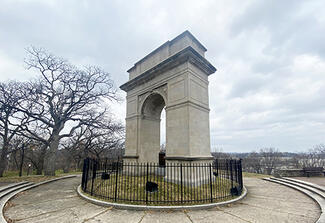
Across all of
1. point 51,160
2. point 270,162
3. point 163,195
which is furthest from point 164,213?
point 270,162

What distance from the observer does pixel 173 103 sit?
36.1 feet

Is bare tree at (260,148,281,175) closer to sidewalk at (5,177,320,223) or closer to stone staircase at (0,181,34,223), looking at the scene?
sidewalk at (5,177,320,223)

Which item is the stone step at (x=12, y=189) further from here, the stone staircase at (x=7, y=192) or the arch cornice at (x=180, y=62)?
the arch cornice at (x=180, y=62)

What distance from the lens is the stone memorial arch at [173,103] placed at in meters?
10.2

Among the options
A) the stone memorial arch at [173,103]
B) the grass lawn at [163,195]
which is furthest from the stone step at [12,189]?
the stone memorial arch at [173,103]

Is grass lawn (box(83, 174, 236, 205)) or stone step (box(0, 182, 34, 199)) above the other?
grass lawn (box(83, 174, 236, 205))

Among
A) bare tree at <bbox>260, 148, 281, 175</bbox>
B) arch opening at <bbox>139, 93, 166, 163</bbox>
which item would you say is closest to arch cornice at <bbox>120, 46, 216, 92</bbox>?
arch opening at <bbox>139, 93, 166, 163</bbox>

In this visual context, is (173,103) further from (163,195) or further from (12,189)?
(12,189)

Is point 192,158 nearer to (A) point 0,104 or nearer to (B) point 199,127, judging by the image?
(B) point 199,127

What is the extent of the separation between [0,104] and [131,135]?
1380 centimetres

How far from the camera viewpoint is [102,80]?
18328 millimetres

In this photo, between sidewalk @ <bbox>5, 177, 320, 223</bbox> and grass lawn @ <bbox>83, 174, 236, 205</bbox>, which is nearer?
sidewalk @ <bbox>5, 177, 320, 223</bbox>

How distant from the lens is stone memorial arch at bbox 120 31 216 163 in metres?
10.2

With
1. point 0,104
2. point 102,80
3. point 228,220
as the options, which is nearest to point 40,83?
point 0,104
